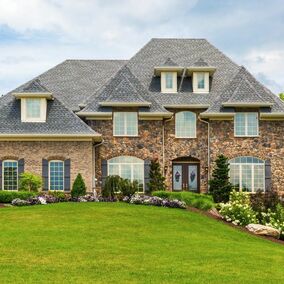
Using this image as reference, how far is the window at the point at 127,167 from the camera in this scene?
37812 mm

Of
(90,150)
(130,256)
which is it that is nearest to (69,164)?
(90,150)

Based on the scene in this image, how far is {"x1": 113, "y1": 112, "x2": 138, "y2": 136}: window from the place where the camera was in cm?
3828

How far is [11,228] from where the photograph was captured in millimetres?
22047

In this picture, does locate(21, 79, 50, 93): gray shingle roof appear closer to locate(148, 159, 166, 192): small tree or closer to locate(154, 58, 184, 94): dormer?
locate(148, 159, 166, 192): small tree

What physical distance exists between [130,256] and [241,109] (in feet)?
74.0

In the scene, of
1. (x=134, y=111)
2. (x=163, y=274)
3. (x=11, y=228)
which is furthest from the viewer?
(x=134, y=111)

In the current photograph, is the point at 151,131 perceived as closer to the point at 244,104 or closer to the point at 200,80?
the point at 200,80

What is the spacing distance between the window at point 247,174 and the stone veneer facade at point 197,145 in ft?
1.26

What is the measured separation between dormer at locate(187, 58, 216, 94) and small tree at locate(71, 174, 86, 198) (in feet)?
34.1

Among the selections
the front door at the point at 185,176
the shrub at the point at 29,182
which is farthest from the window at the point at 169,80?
the shrub at the point at 29,182

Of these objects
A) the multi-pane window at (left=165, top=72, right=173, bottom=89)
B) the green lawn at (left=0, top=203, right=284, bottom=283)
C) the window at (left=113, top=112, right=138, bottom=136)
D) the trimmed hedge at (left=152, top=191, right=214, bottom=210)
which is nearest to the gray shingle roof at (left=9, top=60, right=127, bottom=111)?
the window at (left=113, top=112, right=138, bottom=136)

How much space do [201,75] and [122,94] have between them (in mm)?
5770

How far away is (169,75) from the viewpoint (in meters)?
40.8

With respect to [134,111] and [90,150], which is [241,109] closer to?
[134,111]
